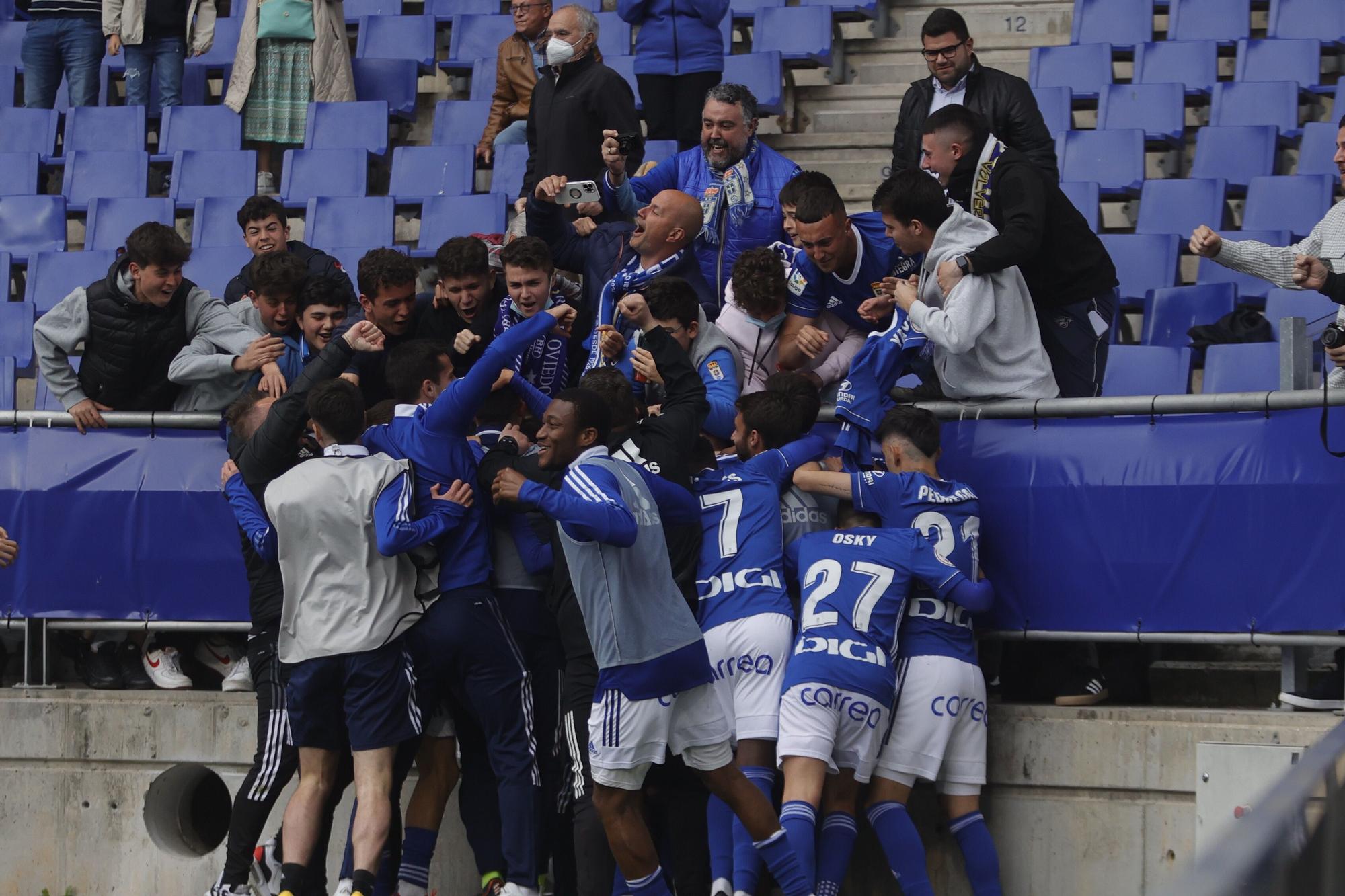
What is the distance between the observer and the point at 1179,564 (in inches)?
245

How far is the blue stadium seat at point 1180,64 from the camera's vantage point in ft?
34.5

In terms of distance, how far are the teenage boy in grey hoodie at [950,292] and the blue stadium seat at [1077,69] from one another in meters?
4.38

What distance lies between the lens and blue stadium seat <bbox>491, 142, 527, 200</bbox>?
1081cm

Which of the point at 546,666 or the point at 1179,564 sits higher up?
the point at 1179,564

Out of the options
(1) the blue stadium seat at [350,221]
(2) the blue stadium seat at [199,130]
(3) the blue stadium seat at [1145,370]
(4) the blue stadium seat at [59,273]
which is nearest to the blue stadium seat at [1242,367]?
(3) the blue stadium seat at [1145,370]

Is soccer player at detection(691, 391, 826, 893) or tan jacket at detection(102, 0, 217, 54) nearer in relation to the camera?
soccer player at detection(691, 391, 826, 893)

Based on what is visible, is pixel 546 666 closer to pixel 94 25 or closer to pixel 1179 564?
pixel 1179 564

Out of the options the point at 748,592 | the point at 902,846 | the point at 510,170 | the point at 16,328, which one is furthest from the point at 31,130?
the point at 902,846

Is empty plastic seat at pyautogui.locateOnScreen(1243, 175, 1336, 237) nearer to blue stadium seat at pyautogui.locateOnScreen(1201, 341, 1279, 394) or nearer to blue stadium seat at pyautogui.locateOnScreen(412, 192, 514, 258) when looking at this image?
blue stadium seat at pyautogui.locateOnScreen(1201, 341, 1279, 394)

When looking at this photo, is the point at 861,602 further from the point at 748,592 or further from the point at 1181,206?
the point at 1181,206

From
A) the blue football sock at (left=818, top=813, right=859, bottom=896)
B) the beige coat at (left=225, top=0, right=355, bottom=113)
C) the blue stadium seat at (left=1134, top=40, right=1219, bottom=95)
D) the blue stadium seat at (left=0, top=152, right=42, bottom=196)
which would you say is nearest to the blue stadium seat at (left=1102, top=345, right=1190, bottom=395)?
the blue stadium seat at (left=1134, top=40, right=1219, bottom=95)

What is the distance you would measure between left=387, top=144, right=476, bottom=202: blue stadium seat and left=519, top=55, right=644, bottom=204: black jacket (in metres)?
2.35

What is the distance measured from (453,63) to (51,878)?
6.59m

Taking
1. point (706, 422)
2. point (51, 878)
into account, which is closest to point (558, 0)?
point (706, 422)
